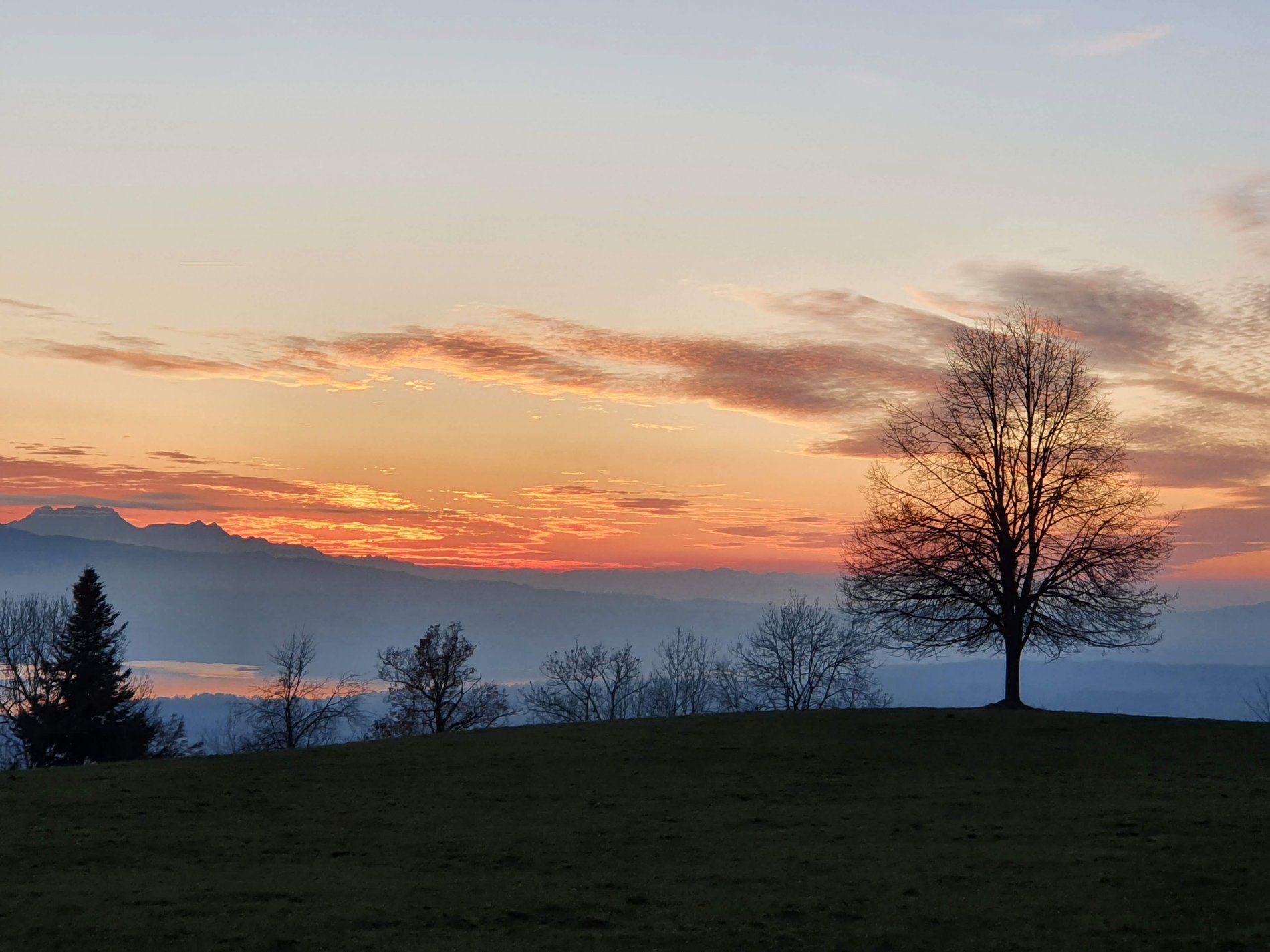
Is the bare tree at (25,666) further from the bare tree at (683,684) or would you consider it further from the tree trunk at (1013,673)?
the bare tree at (683,684)

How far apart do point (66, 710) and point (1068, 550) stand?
185 feet

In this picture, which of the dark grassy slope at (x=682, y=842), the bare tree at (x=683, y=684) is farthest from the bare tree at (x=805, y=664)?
the dark grassy slope at (x=682, y=842)

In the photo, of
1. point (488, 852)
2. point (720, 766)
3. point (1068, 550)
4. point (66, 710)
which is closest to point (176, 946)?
point (488, 852)

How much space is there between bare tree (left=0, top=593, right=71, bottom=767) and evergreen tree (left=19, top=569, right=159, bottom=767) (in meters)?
0.35

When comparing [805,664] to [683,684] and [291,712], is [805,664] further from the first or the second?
[291,712]

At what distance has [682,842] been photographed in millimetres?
28656

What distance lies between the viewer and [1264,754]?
36.3 m

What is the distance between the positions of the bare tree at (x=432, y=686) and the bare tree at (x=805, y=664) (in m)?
28.0

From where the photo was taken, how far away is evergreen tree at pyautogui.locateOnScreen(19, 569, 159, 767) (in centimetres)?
6378

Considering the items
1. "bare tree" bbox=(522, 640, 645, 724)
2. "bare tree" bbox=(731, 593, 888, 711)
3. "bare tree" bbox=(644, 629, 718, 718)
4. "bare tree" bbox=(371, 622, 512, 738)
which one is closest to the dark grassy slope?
"bare tree" bbox=(371, 622, 512, 738)

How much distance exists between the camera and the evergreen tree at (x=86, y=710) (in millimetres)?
63781

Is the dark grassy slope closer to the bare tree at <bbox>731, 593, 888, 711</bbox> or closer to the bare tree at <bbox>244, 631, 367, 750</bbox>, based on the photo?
the bare tree at <bbox>244, 631, 367, 750</bbox>

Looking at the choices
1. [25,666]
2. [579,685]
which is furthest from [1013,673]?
[25,666]

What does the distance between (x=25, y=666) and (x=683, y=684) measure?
72453 millimetres
